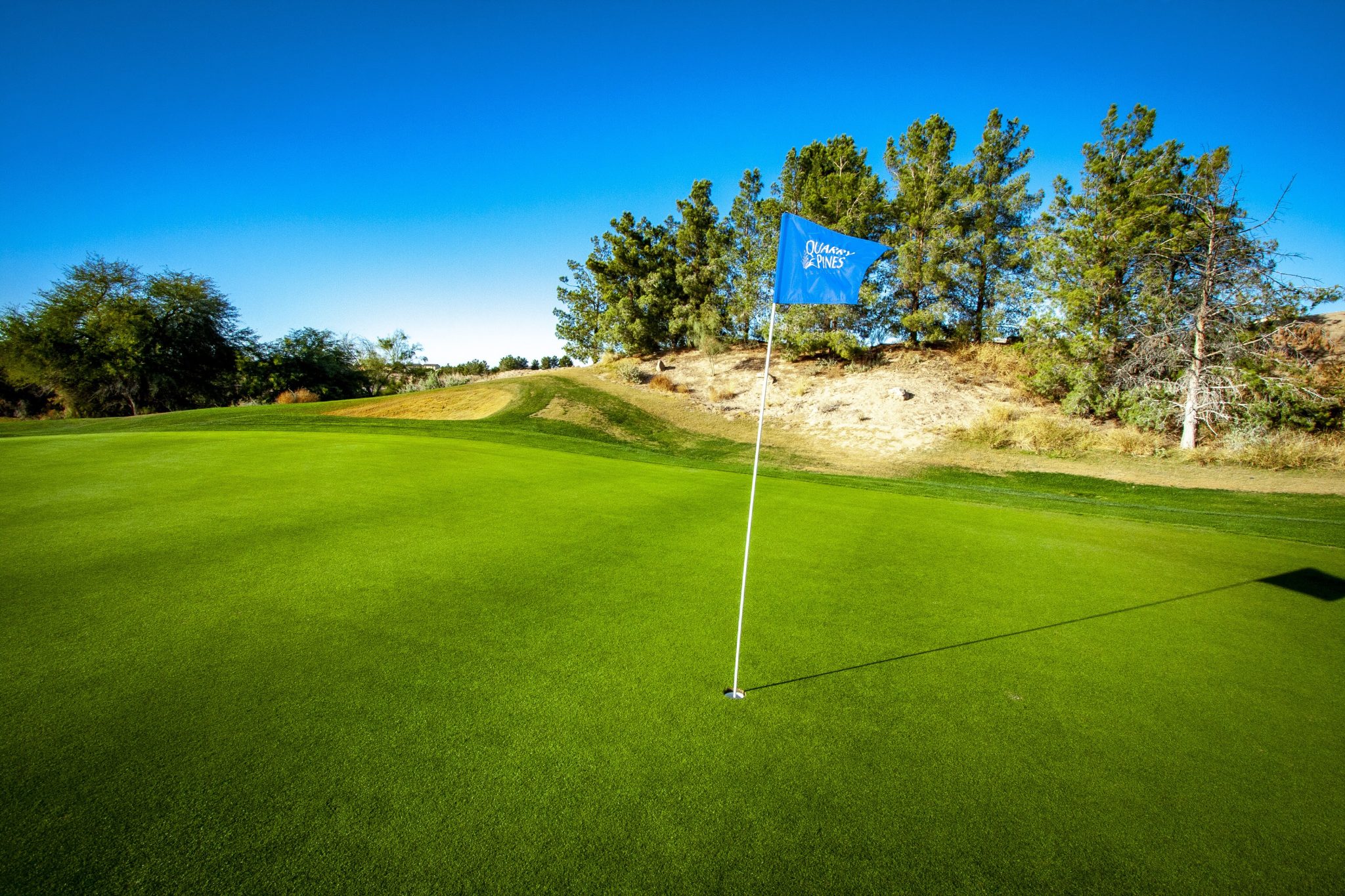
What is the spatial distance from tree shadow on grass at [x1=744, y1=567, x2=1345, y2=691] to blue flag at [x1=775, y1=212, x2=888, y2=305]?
2.68 m

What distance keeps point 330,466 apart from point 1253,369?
25.9 metres

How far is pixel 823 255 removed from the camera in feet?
13.8

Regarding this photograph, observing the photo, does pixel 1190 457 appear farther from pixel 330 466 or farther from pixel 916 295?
pixel 330 466

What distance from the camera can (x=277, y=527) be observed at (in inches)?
225

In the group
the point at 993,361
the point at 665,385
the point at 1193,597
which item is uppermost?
the point at 993,361

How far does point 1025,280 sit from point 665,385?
18.4 m

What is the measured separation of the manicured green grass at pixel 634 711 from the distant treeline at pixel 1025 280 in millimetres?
15774

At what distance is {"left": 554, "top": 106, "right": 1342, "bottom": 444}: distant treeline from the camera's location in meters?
16.8

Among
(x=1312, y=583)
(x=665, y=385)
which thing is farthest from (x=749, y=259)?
(x=1312, y=583)

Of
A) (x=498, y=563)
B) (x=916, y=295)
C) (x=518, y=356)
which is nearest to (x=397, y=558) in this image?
(x=498, y=563)

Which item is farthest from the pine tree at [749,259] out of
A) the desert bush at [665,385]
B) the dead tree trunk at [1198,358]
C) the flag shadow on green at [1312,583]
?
the flag shadow on green at [1312,583]

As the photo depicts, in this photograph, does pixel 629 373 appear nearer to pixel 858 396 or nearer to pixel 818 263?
pixel 858 396

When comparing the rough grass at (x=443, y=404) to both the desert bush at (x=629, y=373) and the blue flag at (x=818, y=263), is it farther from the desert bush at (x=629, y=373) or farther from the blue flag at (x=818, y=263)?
the blue flag at (x=818, y=263)

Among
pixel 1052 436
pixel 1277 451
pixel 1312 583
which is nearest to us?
pixel 1312 583
